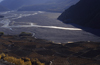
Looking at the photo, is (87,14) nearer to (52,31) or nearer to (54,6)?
(52,31)

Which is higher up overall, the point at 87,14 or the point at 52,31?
the point at 87,14

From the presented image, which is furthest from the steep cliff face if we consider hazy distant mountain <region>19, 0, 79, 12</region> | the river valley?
hazy distant mountain <region>19, 0, 79, 12</region>

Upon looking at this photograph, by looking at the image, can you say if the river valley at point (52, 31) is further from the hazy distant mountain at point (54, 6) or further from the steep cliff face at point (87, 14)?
the hazy distant mountain at point (54, 6)

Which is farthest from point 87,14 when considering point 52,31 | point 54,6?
point 54,6

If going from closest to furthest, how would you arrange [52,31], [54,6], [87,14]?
[52,31]
[87,14]
[54,6]

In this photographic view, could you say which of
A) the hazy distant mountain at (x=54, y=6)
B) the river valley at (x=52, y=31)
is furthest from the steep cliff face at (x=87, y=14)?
the hazy distant mountain at (x=54, y=6)

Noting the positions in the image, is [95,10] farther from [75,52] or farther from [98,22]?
[75,52]

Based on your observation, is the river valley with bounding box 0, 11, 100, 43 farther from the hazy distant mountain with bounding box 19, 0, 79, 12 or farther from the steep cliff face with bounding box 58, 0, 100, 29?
the hazy distant mountain with bounding box 19, 0, 79, 12

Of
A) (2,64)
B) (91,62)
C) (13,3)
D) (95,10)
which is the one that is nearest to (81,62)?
(91,62)
